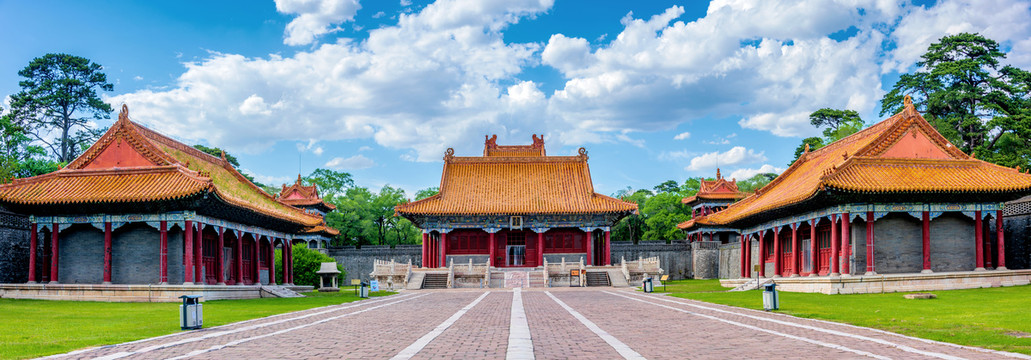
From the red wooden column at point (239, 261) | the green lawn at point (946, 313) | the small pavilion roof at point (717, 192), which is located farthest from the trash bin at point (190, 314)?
the small pavilion roof at point (717, 192)

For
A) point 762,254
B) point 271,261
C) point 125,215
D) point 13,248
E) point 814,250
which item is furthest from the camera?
point 762,254

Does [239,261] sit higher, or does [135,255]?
[135,255]

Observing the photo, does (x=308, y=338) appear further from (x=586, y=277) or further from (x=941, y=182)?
(x=586, y=277)

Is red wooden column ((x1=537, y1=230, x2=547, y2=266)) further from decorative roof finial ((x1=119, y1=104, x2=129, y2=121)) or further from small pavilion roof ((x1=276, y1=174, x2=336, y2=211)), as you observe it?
decorative roof finial ((x1=119, y1=104, x2=129, y2=121))

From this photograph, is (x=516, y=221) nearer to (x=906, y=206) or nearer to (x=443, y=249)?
(x=443, y=249)

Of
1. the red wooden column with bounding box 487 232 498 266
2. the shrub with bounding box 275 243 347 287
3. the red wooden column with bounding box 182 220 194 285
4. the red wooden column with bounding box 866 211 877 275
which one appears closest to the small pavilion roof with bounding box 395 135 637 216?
the red wooden column with bounding box 487 232 498 266

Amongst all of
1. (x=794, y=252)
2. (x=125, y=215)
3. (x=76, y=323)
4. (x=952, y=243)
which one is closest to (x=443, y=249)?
(x=794, y=252)

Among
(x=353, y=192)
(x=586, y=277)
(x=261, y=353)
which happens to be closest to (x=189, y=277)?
(x=261, y=353)

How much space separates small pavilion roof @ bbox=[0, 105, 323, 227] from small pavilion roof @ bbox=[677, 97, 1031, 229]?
2164 centimetres

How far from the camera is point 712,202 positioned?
6175 centimetres

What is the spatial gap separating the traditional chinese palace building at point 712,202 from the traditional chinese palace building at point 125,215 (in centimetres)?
3856

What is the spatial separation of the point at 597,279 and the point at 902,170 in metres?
18.0

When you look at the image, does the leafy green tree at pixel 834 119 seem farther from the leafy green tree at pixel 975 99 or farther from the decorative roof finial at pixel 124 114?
the decorative roof finial at pixel 124 114

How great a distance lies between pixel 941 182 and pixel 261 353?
25.5 m
